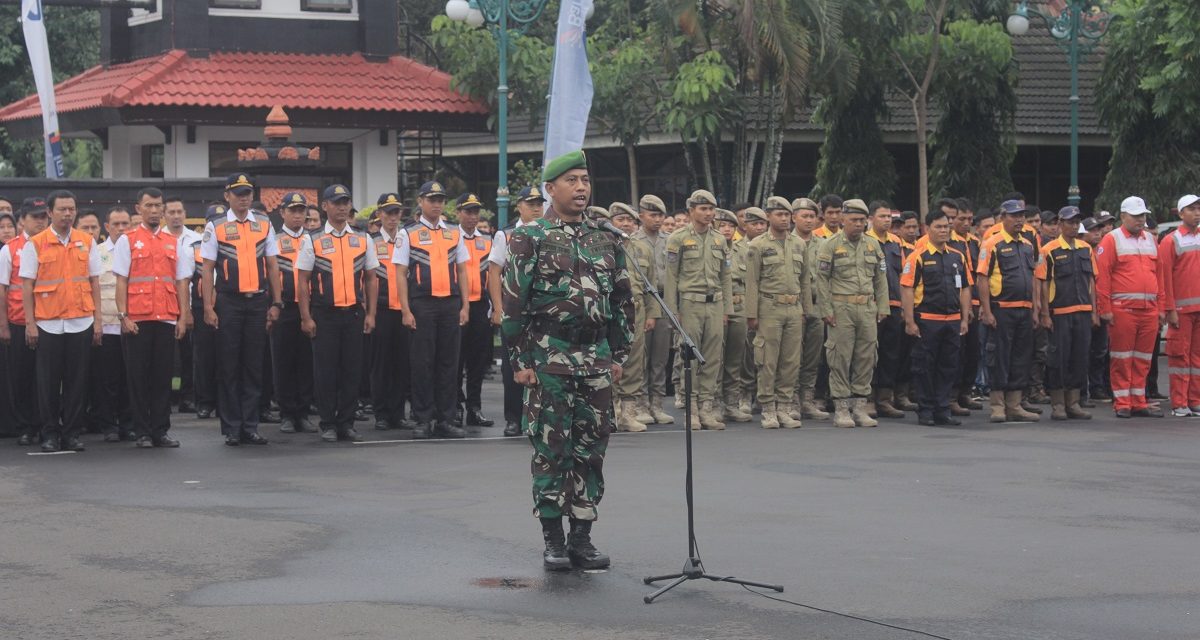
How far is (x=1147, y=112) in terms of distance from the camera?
2842 cm

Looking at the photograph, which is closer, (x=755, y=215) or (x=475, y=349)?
(x=475, y=349)

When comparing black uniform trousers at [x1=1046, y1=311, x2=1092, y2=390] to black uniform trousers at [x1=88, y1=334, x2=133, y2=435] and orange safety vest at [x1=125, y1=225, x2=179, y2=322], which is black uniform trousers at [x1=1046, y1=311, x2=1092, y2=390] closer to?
orange safety vest at [x1=125, y1=225, x2=179, y2=322]

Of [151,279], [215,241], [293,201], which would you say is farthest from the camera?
[293,201]

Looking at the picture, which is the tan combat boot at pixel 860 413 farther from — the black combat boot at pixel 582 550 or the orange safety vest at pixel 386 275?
the black combat boot at pixel 582 550

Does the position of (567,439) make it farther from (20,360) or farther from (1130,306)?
(1130,306)

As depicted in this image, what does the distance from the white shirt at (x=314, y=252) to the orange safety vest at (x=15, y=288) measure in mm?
2452

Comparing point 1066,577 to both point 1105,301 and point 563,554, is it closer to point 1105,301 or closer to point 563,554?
point 563,554

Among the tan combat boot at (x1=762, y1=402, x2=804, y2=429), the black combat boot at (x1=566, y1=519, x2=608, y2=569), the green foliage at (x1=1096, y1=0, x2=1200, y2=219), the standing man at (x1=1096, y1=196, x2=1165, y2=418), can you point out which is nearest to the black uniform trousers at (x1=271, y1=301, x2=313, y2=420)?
the tan combat boot at (x1=762, y1=402, x2=804, y2=429)

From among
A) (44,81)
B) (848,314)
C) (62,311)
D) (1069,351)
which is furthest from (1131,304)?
(44,81)

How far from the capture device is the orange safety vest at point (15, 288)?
1434 centimetres

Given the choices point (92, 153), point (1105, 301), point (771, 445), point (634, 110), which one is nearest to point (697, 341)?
point (771, 445)

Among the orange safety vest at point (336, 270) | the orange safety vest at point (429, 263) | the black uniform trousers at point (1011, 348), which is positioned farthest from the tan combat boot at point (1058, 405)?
the orange safety vest at point (336, 270)

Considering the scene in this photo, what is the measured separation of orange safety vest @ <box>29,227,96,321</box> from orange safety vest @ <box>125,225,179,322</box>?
401 millimetres

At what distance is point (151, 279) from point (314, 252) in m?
1.47
